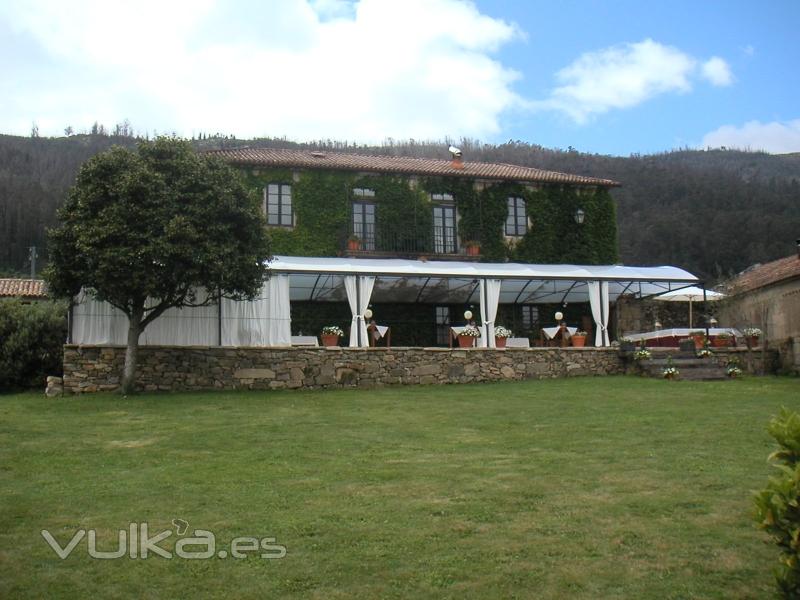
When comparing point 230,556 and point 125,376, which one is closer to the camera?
Result: point 230,556

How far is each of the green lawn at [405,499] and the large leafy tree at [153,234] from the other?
3.10 m

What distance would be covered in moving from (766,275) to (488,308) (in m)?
9.03

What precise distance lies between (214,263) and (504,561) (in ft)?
35.2

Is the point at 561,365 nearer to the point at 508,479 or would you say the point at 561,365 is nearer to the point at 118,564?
the point at 508,479

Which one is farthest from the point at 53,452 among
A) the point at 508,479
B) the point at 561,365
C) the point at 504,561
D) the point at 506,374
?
the point at 561,365

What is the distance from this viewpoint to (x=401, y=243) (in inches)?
912

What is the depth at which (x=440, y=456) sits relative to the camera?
9180 millimetres

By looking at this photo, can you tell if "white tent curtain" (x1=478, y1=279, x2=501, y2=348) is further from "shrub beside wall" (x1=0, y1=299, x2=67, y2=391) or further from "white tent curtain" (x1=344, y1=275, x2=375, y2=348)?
"shrub beside wall" (x1=0, y1=299, x2=67, y2=391)

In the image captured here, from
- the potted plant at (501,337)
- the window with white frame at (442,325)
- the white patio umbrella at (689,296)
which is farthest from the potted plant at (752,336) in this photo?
the window with white frame at (442,325)

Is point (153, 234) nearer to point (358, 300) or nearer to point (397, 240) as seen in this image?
point (358, 300)

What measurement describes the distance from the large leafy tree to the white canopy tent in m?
0.98

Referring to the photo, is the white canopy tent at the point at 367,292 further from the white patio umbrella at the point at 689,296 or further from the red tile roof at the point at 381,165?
the red tile roof at the point at 381,165

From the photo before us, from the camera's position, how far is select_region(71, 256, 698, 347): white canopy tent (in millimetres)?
17094

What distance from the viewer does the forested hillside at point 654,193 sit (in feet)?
141
